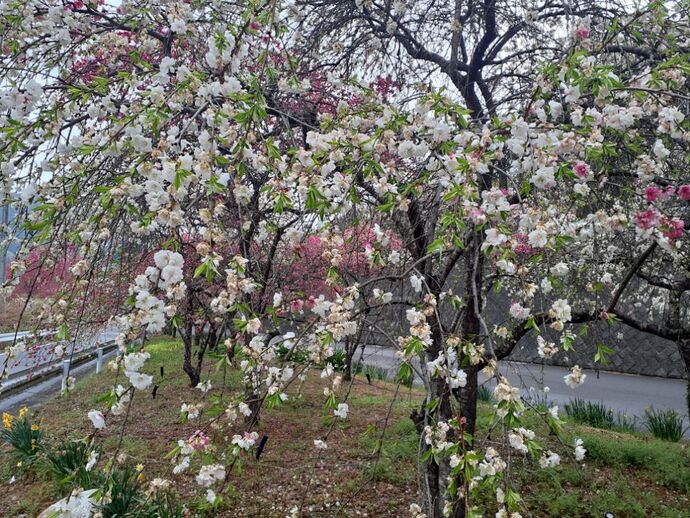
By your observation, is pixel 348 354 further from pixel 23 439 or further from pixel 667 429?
pixel 667 429

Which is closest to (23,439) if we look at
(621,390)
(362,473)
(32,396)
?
(362,473)

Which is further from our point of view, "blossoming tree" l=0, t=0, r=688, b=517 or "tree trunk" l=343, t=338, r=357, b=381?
"tree trunk" l=343, t=338, r=357, b=381

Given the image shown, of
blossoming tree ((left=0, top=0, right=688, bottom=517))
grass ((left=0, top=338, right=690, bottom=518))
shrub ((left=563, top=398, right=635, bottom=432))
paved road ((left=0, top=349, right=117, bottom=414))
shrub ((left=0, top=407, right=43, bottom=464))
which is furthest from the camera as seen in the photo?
paved road ((left=0, top=349, right=117, bottom=414))

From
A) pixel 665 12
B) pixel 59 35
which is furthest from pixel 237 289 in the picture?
pixel 665 12

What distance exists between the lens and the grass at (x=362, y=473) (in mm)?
3604

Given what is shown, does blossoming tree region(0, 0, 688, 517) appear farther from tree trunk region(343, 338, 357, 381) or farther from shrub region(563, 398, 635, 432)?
shrub region(563, 398, 635, 432)

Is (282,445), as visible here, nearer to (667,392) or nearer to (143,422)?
(143,422)

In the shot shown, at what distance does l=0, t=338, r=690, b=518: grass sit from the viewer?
11.8ft

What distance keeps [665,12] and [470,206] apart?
1.90 metres

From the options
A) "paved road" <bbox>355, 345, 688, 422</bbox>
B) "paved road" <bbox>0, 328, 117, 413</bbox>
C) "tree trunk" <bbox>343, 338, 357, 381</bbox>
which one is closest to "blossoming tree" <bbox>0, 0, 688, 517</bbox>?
"tree trunk" <bbox>343, 338, 357, 381</bbox>

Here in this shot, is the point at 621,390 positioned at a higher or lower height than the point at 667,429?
lower

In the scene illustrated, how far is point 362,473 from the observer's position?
13.4 ft

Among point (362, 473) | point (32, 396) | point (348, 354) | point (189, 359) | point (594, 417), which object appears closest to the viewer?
point (348, 354)

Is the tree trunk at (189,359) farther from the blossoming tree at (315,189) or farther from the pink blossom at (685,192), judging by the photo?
the pink blossom at (685,192)
